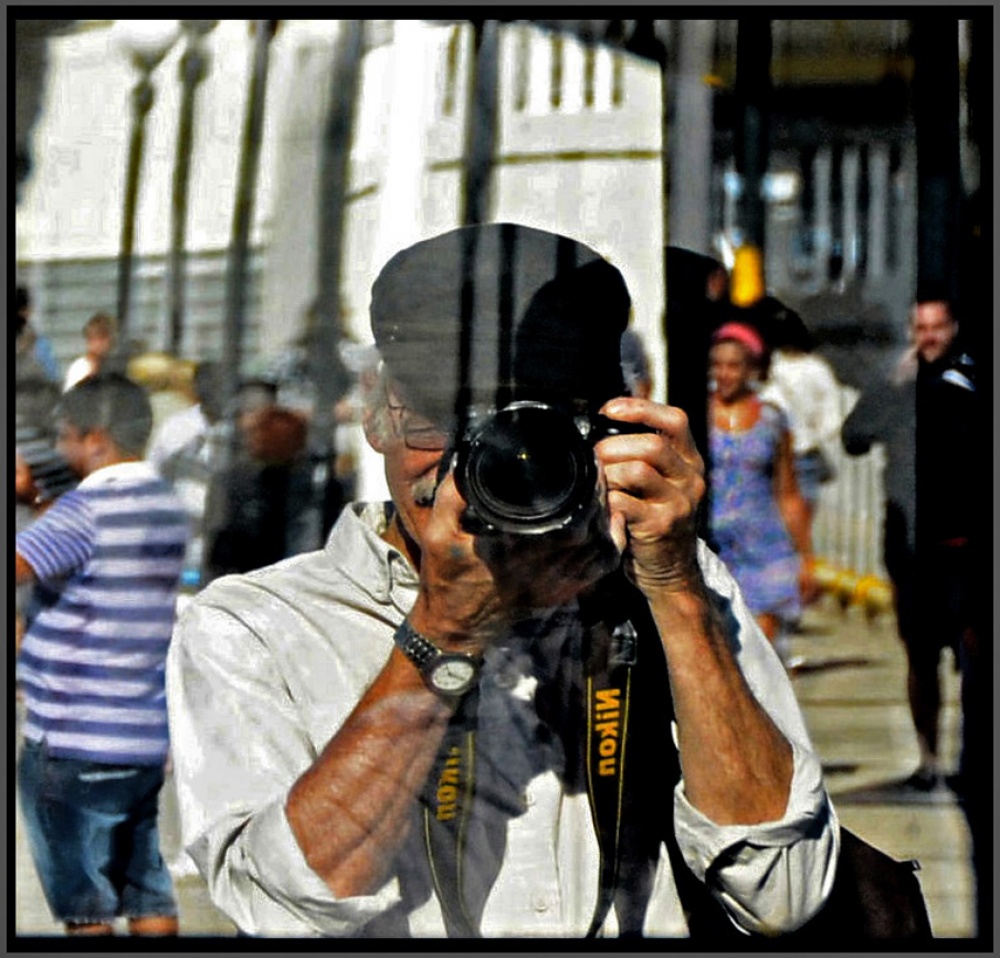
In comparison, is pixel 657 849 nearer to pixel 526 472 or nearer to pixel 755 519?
pixel 755 519

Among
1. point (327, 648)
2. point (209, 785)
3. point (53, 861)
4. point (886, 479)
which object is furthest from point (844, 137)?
point (53, 861)

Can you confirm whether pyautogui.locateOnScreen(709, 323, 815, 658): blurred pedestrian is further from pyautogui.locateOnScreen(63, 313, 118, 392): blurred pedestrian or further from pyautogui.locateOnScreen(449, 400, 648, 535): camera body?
pyautogui.locateOnScreen(63, 313, 118, 392): blurred pedestrian

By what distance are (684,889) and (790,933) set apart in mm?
165

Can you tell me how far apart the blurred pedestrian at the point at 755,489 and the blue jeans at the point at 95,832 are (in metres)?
0.89

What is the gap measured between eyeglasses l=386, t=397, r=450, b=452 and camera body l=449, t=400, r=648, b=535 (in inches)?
6.9

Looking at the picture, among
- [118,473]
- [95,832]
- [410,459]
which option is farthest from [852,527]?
[95,832]

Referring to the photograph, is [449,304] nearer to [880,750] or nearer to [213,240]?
[213,240]

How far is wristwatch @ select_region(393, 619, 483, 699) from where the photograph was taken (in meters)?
1.81

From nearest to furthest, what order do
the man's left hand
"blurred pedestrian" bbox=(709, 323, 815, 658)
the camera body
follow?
the camera body
the man's left hand
"blurred pedestrian" bbox=(709, 323, 815, 658)

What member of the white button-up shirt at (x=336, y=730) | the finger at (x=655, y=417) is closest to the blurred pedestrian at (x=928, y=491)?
the white button-up shirt at (x=336, y=730)

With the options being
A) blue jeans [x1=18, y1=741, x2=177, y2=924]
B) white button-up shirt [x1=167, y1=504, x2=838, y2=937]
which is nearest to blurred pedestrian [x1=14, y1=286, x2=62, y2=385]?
white button-up shirt [x1=167, y1=504, x2=838, y2=937]

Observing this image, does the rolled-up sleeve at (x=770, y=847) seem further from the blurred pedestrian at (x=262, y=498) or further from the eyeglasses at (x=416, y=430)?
the blurred pedestrian at (x=262, y=498)

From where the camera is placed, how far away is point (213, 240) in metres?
2.19

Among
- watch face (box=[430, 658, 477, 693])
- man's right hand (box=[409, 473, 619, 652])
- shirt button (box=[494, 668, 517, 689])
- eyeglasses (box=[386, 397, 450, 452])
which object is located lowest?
shirt button (box=[494, 668, 517, 689])
